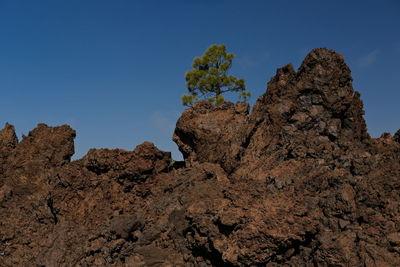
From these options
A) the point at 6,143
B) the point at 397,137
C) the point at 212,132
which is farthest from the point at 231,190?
the point at 6,143

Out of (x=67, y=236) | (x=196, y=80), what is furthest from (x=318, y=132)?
(x=196, y=80)

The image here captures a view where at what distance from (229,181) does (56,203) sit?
6396mm

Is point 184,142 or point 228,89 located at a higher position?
point 228,89

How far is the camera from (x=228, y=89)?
43.1 meters

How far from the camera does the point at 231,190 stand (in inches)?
423

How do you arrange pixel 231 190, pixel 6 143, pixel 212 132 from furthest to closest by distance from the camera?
pixel 6 143 → pixel 212 132 → pixel 231 190

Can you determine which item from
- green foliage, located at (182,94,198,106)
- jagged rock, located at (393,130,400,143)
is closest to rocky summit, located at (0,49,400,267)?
jagged rock, located at (393,130,400,143)

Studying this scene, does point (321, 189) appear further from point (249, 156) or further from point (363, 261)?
point (249, 156)

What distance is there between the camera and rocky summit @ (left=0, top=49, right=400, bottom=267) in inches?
367

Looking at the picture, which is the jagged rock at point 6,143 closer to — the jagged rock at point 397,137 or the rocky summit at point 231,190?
the rocky summit at point 231,190

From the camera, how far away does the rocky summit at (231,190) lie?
9.31 m

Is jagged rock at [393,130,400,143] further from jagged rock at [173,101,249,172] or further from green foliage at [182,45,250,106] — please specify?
green foliage at [182,45,250,106]

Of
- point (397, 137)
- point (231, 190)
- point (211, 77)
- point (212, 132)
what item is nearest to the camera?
point (231, 190)

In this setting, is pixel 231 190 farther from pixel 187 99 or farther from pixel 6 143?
pixel 187 99
